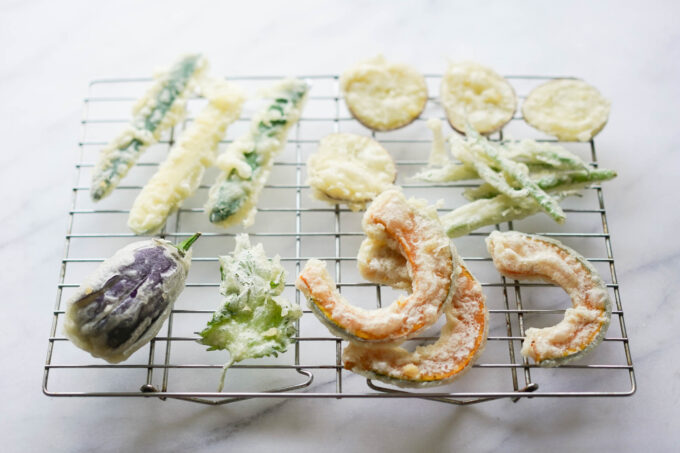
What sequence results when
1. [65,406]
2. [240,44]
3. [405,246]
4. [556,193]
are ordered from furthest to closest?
1. [240,44]
2. [556,193]
3. [65,406]
4. [405,246]

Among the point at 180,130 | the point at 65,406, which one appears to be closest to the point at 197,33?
the point at 180,130

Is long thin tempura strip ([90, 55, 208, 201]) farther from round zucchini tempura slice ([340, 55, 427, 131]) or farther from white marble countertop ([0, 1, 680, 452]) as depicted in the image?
round zucchini tempura slice ([340, 55, 427, 131])

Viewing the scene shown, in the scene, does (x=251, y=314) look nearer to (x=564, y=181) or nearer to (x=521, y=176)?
(x=521, y=176)

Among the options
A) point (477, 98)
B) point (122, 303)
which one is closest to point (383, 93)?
point (477, 98)

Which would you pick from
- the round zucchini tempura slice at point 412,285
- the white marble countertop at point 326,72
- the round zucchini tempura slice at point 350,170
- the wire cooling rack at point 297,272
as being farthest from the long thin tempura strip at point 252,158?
the round zucchini tempura slice at point 412,285

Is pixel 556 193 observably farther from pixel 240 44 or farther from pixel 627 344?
pixel 240 44

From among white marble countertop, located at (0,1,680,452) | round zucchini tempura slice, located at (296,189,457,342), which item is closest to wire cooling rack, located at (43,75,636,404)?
white marble countertop, located at (0,1,680,452)
